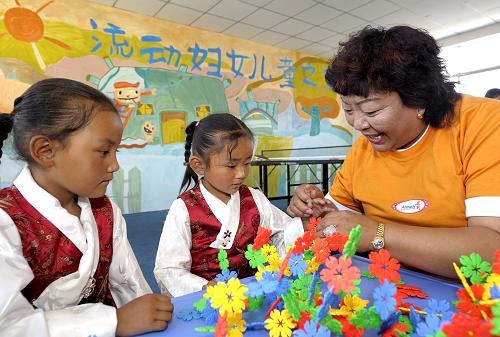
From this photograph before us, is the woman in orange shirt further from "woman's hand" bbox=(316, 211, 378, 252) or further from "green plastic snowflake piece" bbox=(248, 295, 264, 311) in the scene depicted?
"green plastic snowflake piece" bbox=(248, 295, 264, 311)

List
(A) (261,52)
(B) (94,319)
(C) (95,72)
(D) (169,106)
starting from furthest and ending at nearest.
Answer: (A) (261,52), (D) (169,106), (C) (95,72), (B) (94,319)

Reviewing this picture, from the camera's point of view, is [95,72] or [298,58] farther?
[298,58]

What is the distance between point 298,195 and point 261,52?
213 inches

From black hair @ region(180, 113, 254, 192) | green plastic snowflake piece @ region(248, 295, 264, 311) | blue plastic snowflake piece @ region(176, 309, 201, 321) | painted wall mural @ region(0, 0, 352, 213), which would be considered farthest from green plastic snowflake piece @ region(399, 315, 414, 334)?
painted wall mural @ region(0, 0, 352, 213)

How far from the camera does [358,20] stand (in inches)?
207

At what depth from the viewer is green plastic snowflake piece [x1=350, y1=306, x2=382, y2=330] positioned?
471 millimetres

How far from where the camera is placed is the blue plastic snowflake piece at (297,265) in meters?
0.54

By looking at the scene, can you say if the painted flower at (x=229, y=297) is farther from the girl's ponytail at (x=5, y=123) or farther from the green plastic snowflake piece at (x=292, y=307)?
the girl's ponytail at (x=5, y=123)

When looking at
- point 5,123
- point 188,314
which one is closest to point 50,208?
point 5,123

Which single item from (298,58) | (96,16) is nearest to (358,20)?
Answer: (298,58)

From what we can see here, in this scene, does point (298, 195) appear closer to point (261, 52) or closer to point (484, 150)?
point (484, 150)

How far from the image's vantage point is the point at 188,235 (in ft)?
3.91

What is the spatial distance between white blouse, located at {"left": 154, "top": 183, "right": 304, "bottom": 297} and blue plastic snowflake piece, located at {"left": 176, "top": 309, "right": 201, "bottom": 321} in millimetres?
364

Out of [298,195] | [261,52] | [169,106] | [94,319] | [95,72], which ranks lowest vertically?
[94,319]
